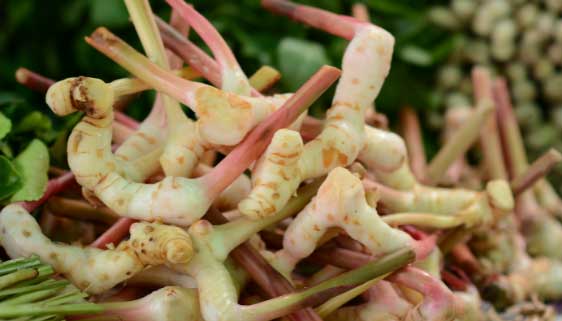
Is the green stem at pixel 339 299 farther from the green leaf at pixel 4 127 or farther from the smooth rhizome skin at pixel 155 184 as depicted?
the green leaf at pixel 4 127

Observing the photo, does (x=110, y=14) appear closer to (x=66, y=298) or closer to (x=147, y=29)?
(x=147, y=29)

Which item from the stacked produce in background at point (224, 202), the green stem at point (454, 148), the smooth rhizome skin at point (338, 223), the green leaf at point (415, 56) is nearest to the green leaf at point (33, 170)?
the stacked produce in background at point (224, 202)

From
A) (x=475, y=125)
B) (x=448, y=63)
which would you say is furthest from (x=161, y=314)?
(x=448, y=63)

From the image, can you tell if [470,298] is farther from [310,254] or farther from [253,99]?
[253,99]

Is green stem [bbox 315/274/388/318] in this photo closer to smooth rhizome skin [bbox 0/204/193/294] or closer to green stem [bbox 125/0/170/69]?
smooth rhizome skin [bbox 0/204/193/294]

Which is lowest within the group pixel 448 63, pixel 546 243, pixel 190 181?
pixel 546 243
